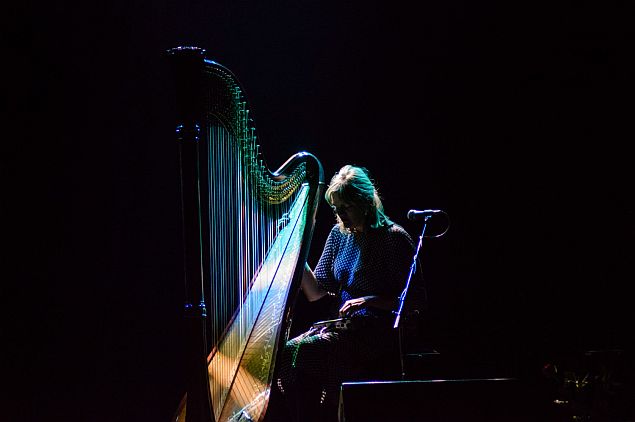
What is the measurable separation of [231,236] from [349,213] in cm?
99

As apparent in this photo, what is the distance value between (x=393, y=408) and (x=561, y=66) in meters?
2.54

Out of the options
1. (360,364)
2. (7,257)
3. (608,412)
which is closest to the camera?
(608,412)

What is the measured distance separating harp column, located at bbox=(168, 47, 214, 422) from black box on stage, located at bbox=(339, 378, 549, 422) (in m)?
0.49

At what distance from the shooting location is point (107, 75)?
12.2 ft

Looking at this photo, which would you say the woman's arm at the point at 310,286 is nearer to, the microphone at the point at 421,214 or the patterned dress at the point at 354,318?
the patterned dress at the point at 354,318

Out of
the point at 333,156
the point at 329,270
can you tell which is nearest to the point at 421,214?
the point at 329,270

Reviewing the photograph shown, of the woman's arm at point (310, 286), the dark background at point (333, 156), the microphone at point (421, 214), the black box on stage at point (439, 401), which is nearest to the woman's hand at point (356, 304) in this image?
the woman's arm at point (310, 286)

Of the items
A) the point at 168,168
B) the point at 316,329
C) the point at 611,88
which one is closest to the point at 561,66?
the point at 611,88

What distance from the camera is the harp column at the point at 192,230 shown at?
1591 millimetres

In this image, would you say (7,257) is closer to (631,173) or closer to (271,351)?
(271,351)

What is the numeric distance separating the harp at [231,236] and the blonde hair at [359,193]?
0.31ft

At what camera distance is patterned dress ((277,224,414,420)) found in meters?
2.95

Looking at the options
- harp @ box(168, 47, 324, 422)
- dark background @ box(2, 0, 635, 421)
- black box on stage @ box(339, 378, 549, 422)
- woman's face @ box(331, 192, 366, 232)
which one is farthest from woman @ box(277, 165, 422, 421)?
black box on stage @ box(339, 378, 549, 422)

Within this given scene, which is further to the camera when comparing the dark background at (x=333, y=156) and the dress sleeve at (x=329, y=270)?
the dark background at (x=333, y=156)
